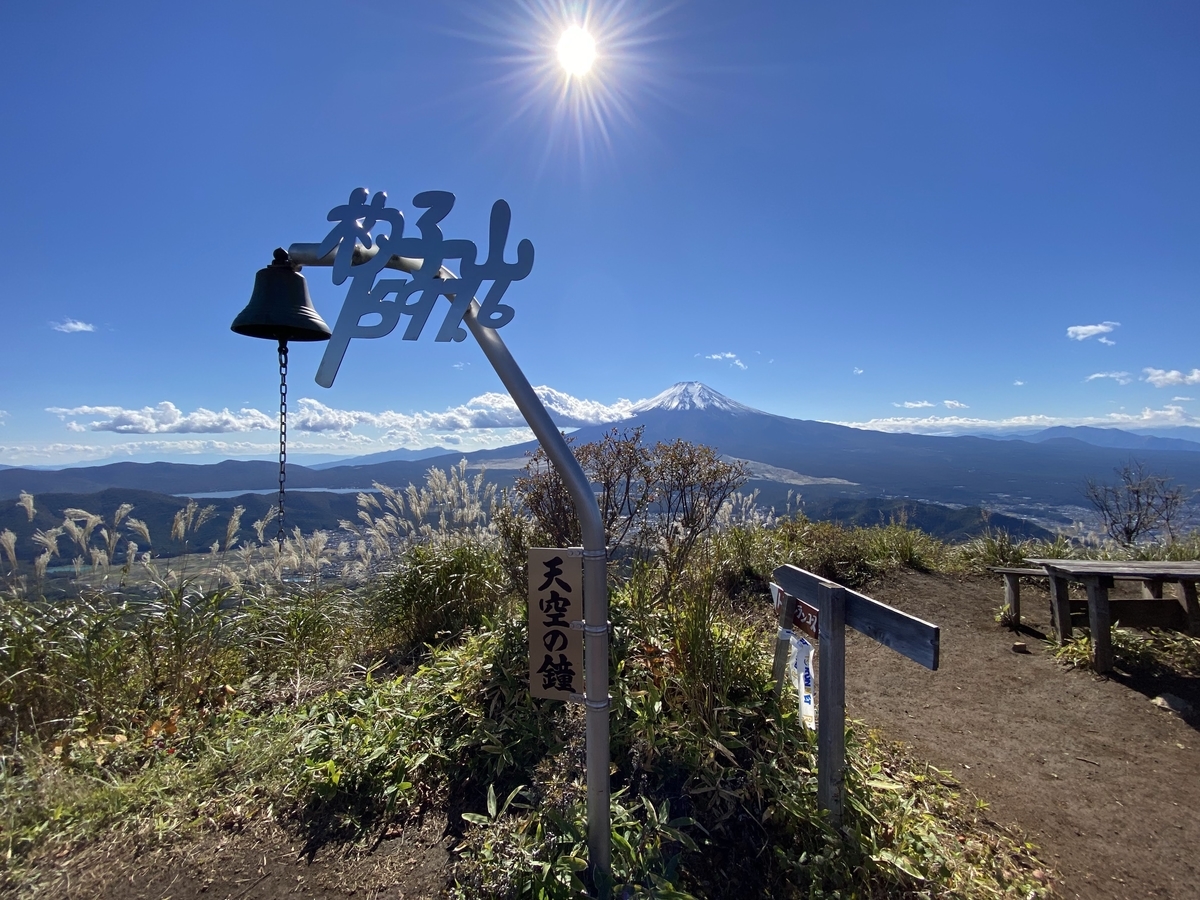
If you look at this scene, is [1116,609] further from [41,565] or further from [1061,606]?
[41,565]

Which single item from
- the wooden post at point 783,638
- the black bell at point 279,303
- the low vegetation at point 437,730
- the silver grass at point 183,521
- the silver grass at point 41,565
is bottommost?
the low vegetation at point 437,730

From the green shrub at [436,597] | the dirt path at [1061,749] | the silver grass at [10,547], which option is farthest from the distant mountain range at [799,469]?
the dirt path at [1061,749]

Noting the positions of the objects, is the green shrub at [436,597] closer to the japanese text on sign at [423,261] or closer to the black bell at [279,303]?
the black bell at [279,303]

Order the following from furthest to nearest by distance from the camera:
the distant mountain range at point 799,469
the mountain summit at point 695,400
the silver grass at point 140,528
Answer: the mountain summit at point 695,400, the distant mountain range at point 799,469, the silver grass at point 140,528

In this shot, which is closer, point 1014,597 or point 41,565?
point 41,565

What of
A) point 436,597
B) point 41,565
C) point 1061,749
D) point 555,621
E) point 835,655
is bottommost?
point 1061,749

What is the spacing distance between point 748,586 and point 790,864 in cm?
496

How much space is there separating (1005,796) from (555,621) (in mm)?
3062

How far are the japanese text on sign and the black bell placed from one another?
1.33 ft

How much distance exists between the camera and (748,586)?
711cm

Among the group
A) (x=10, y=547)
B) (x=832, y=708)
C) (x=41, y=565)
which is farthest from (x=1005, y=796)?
(x=10, y=547)

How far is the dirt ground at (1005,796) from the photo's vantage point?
7.64 feet

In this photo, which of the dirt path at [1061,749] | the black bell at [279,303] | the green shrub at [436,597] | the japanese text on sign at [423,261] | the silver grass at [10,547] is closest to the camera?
the japanese text on sign at [423,261]

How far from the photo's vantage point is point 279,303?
201 cm
